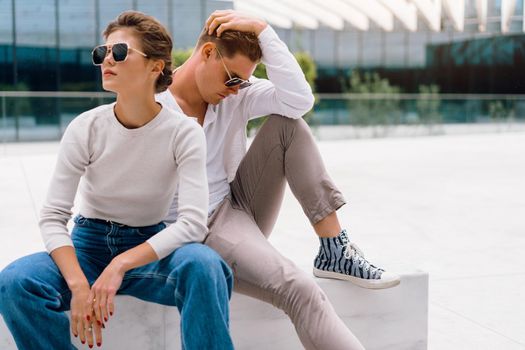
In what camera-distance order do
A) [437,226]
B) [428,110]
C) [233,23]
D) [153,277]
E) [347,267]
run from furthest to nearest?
[428,110] → [437,226] → [347,267] → [233,23] → [153,277]

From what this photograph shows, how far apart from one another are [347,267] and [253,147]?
60 cm

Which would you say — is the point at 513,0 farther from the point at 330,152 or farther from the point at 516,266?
the point at 516,266

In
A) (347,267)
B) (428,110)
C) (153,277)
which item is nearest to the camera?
(153,277)

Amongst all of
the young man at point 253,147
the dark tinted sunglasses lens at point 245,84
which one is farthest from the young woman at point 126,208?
the dark tinted sunglasses lens at point 245,84

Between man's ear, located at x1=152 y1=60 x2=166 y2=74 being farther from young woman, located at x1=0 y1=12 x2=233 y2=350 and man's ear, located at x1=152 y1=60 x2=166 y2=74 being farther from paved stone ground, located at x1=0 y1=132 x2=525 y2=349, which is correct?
paved stone ground, located at x1=0 y1=132 x2=525 y2=349

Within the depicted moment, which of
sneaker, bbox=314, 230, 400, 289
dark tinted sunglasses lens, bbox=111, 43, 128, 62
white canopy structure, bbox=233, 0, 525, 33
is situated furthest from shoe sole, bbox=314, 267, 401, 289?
white canopy structure, bbox=233, 0, 525, 33

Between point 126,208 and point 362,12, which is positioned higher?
point 362,12

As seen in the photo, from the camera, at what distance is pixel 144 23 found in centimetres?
228

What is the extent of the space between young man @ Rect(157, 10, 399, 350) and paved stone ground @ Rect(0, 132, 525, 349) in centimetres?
35

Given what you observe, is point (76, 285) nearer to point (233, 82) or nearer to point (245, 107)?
point (233, 82)

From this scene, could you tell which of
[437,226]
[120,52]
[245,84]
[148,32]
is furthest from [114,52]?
[437,226]

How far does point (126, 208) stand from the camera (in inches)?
91.1

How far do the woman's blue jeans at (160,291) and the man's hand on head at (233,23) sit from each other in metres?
0.90

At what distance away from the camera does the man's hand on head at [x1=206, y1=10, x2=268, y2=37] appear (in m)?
2.60
